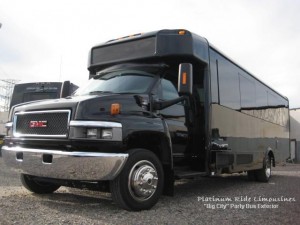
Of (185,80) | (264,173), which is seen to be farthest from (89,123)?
(264,173)

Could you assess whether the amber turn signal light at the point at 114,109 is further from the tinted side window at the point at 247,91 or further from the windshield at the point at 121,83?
the tinted side window at the point at 247,91

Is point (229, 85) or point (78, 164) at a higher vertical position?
point (229, 85)

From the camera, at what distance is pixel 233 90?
9445 mm

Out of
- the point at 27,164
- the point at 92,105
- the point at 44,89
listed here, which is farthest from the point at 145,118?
Result: the point at 44,89

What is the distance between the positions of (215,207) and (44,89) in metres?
9.38

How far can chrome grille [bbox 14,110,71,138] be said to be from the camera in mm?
5680

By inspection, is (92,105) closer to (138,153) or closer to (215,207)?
(138,153)

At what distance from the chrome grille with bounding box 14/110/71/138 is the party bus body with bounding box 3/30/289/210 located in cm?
1

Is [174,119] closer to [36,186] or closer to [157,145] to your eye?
[157,145]

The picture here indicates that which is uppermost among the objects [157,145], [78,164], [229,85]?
[229,85]

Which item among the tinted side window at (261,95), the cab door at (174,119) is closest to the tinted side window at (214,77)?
the cab door at (174,119)

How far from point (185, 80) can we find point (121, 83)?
1151mm

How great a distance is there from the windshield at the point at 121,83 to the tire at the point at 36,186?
68.2 inches

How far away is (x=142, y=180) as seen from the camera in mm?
5863
